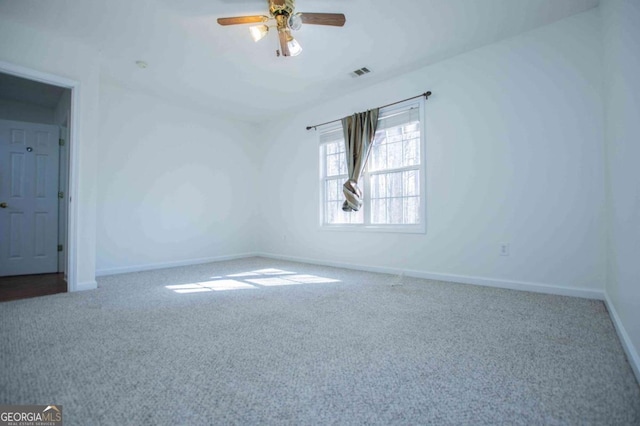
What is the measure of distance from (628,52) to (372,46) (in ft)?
7.09

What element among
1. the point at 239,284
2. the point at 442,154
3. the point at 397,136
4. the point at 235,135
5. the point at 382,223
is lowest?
the point at 239,284

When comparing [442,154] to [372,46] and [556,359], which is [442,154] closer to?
[372,46]

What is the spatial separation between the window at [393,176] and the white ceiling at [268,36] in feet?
2.13

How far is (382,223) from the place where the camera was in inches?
161

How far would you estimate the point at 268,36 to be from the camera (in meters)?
2.94

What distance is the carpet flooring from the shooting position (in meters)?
Answer: 1.13

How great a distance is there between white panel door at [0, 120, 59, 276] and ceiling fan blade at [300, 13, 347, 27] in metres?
4.40

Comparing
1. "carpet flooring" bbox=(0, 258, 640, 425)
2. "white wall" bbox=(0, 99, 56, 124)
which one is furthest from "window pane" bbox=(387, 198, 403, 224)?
"white wall" bbox=(0, 99, 56, 124)

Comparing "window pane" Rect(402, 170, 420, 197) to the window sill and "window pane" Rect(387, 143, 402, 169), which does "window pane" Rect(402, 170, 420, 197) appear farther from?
the window sill

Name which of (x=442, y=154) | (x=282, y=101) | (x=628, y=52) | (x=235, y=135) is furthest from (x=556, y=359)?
(x=235, y=135)

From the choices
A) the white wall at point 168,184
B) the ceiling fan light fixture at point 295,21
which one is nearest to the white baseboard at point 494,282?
the white wall at point 168,184

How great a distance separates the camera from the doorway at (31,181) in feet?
13.1

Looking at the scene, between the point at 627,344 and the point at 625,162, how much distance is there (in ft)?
3.38

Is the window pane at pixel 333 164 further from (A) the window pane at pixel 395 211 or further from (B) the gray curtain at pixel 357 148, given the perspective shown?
(A) the window pane at pixel 395 211
